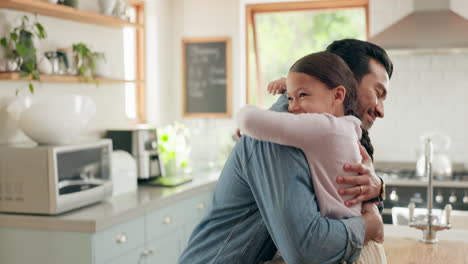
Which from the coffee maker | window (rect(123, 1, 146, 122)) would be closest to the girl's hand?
the coffee maker

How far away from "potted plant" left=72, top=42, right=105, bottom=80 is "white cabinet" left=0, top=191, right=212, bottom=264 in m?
1.01

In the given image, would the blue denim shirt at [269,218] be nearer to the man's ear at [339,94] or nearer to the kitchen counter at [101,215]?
the man's ear at [339,94]

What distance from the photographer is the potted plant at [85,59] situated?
11.8 ft

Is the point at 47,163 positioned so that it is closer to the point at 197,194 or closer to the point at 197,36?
the point at 197,194

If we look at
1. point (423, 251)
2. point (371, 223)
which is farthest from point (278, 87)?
point (423, 251)

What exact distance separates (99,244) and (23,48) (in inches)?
44.7

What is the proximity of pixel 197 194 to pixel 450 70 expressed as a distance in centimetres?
257

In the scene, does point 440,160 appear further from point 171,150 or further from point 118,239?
point 118,239

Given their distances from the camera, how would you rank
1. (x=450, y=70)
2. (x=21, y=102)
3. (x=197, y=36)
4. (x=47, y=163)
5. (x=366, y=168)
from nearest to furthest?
(x=366, y=168) < (x=47, y=163) < (x=21, y=102) < (x=450, y=70) < (x=197, y=36)

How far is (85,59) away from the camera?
371cm

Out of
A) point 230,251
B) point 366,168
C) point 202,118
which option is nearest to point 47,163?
point 230,251

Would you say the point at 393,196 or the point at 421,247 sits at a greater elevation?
the point at 421,247

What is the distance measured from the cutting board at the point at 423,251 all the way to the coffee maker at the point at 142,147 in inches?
84.0

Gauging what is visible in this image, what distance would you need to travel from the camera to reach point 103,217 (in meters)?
2.76
